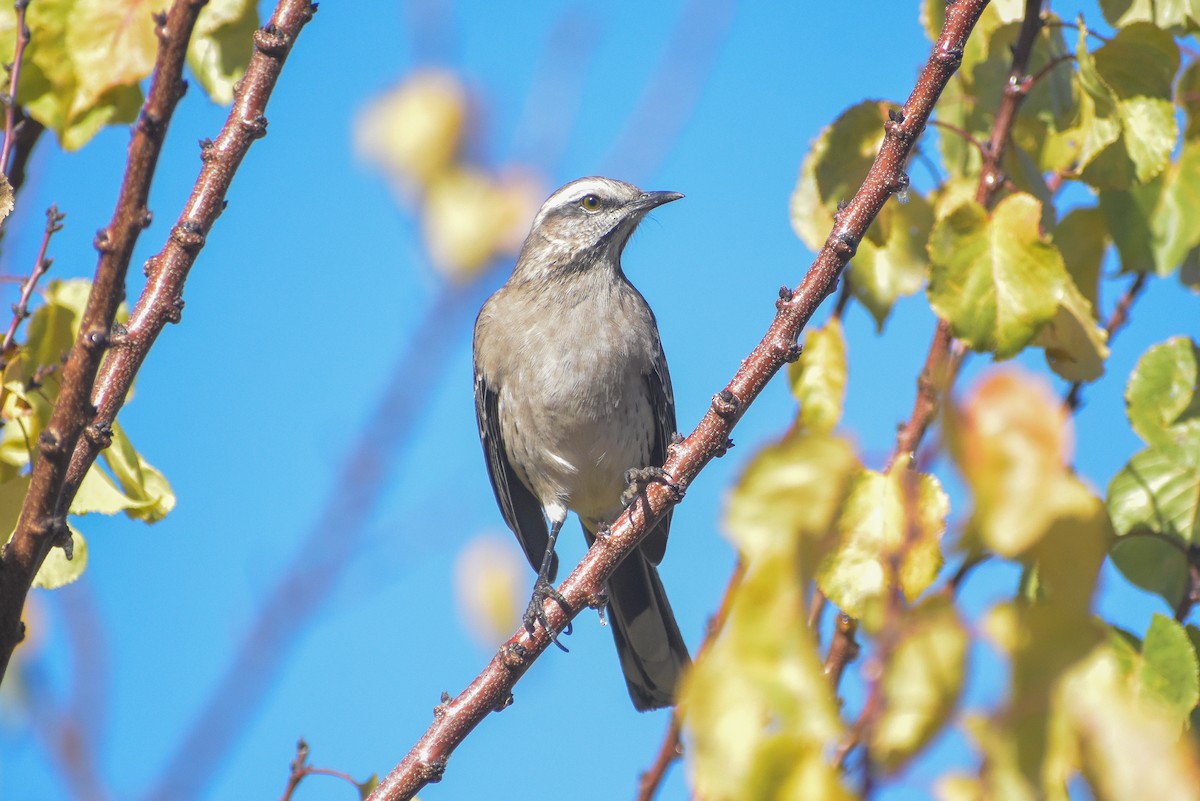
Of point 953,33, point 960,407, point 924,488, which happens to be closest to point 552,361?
point 953,33

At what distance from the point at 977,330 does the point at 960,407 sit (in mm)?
1536

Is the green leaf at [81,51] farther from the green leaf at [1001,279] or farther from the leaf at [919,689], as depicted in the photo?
the leaf at [919,689]

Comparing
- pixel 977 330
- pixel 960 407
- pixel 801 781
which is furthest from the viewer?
pixel 977 330

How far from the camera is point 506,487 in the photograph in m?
6.70

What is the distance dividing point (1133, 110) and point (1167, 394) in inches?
34.2

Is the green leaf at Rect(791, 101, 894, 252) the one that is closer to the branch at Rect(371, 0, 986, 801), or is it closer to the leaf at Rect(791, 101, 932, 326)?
the leaf at Rect(791, 101, 932, 326)

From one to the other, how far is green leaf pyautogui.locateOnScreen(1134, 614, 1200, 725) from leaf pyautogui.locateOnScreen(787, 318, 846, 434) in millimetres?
1009

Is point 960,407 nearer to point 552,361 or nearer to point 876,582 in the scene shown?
point 876,582

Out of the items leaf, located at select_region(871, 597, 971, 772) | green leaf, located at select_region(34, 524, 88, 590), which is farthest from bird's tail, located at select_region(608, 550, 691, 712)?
leaf, located at select_region(871, 597, 971, 772)

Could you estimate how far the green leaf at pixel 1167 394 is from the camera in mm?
3139

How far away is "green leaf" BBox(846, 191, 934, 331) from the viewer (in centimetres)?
378

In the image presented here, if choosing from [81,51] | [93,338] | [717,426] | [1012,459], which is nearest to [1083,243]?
[717,426]

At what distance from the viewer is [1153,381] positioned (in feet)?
10.4

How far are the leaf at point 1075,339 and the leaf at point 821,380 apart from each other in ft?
1.86
